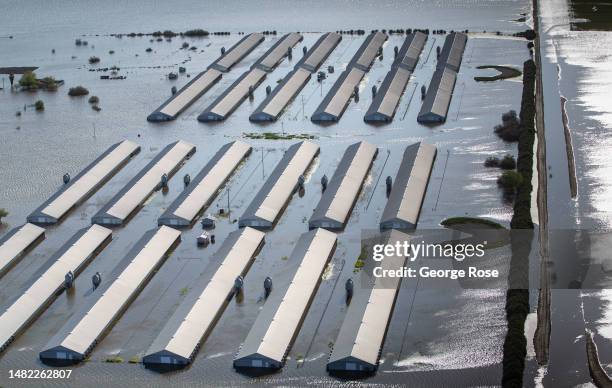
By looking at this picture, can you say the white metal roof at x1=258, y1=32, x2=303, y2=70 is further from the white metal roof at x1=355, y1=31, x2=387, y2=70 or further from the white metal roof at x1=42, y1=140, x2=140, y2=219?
the white metal roof at x1=42, y1=140, x2=140, y2=219

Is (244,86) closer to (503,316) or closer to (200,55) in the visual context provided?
(200,55)

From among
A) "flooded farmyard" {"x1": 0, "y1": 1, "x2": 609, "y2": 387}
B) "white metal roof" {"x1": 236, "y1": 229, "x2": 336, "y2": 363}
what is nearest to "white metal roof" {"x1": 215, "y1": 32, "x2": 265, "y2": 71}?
"flooded farmyard" {"x1": 0, "y1": 1, "x2": 609, "y2": 387}

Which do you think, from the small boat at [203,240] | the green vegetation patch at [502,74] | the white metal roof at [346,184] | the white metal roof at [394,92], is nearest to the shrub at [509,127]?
the white metal roof at [394,92]

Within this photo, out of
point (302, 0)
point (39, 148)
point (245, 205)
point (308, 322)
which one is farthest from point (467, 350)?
point (302, 0)

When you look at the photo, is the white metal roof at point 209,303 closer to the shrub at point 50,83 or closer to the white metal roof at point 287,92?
the white metal roof at point 287,92

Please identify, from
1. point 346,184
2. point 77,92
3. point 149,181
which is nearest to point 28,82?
point 77,92

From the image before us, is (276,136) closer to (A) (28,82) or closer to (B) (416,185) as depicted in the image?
(B) (416,185)

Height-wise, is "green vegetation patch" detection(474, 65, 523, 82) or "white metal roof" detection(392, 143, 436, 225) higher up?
"white metal roof" detection(392, 143, 436, 225)
